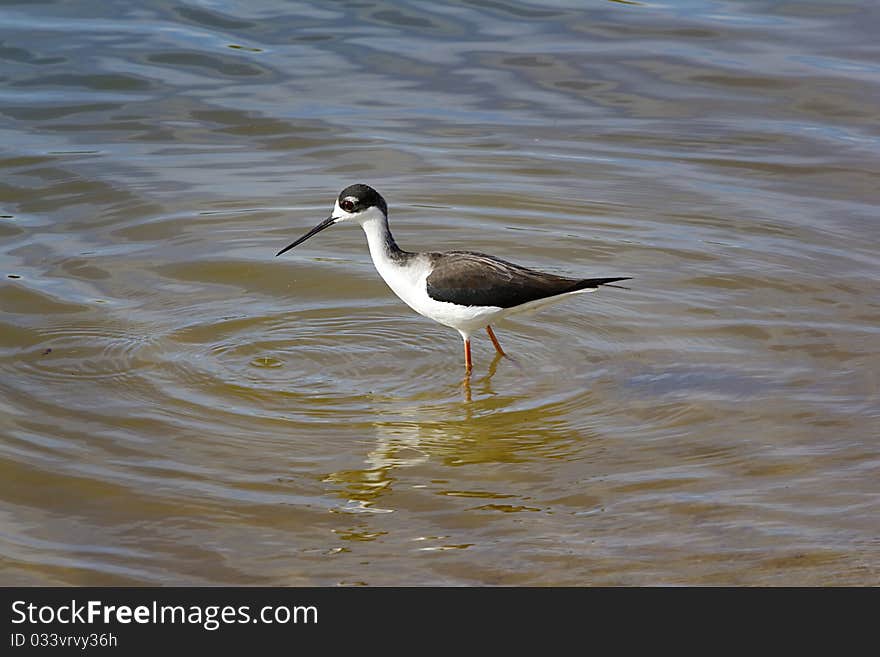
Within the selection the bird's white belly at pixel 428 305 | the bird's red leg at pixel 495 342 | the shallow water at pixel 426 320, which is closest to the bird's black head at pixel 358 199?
the bird's white belly at pixel 428 305

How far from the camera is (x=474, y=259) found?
8.64 meters

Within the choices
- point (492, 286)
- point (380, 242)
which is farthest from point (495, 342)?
point (380, 242)

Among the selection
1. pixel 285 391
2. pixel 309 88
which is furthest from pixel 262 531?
pixel 309 88

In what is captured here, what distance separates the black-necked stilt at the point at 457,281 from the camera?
8414 mm

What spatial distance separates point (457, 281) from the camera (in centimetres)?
841

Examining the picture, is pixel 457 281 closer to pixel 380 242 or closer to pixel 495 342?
pixel 380 242

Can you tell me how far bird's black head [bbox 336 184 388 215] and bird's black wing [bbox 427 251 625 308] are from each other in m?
0.67

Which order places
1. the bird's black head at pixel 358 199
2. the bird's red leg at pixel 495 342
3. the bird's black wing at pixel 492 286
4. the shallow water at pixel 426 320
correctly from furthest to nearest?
the bird's red leg at pixel 495 342 → the bird's black head at pixel 358 199 → the bird's black wing at pixel 492 286 → the shallow water at pixel 426 320

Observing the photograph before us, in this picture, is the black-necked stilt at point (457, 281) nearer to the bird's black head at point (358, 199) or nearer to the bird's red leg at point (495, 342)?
the bird's black head at point (358, 199)

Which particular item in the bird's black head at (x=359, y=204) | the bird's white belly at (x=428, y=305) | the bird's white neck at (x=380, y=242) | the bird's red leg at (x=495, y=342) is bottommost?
the bird's red leg at (x=495, y=342)

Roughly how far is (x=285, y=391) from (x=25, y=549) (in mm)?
2206

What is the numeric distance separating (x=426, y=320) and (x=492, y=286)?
145 cm

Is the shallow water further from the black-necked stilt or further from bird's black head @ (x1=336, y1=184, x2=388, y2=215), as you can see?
bird's black head @ (x1=336, y1=184, x2=388, y2=215)
